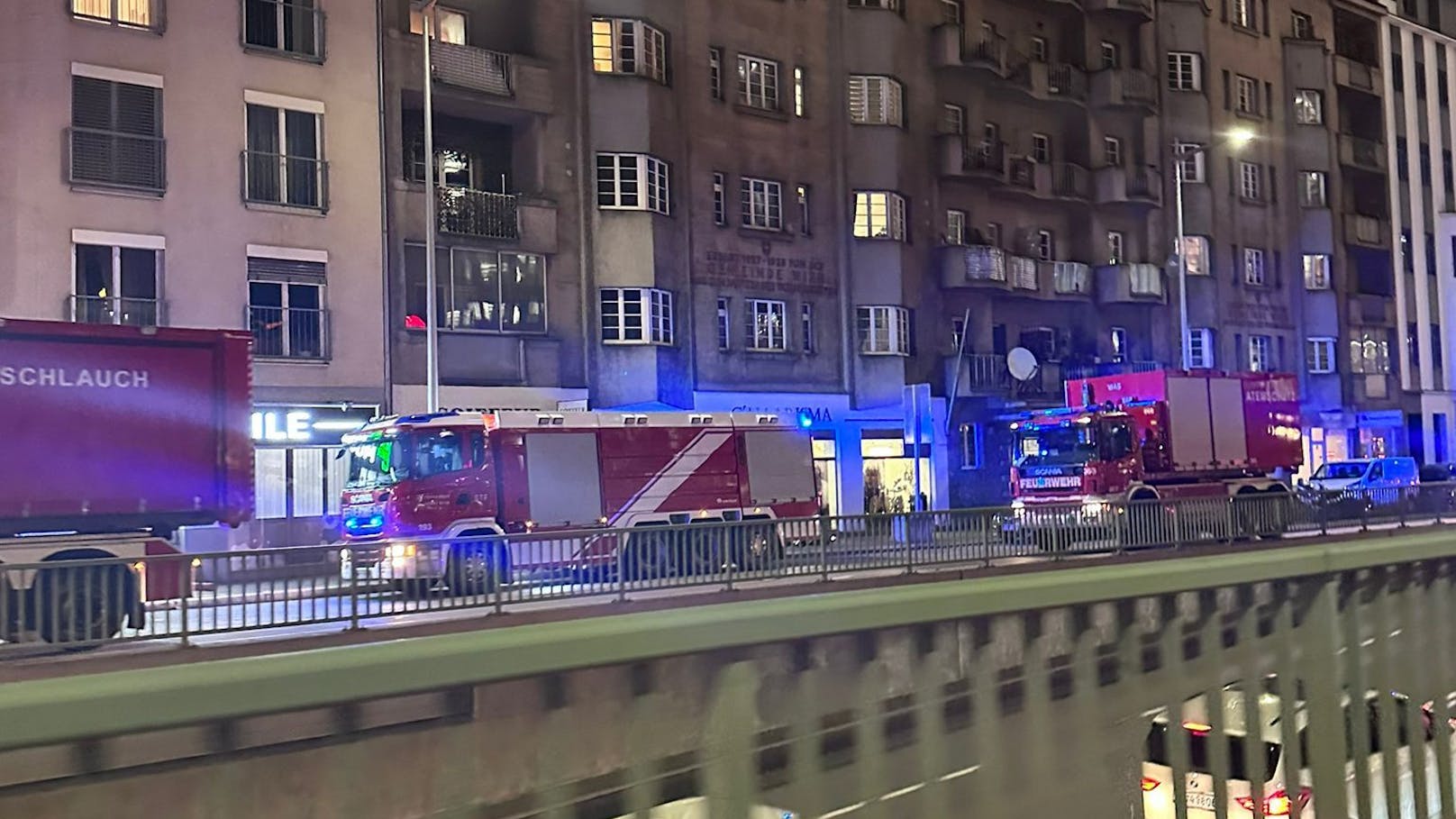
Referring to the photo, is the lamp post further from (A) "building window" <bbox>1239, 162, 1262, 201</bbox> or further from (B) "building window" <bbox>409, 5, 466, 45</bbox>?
(A) "building window" <bbox>1239, 162, 1262, 201</bbox>

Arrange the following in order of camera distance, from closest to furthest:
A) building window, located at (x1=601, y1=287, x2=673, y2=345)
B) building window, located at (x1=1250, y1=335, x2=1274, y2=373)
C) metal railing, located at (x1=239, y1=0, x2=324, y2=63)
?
metal railing, located at (x1=239, y1=0, x2=324, y2=63) → building window, located at (x1=601, y1=287, x2=673, y2=345) → building window, located at (x1=1250, y1=335, x2=1274, y2=373)

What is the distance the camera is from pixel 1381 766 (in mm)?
4609

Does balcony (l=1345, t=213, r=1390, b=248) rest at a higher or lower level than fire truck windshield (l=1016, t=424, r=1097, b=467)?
higher

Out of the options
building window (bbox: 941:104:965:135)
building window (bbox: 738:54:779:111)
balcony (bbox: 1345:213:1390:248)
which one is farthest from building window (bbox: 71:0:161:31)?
balcony (bbox: 1345:213:1390:248)

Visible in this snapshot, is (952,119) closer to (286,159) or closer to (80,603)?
(286,159)

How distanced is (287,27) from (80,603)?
17228 mm

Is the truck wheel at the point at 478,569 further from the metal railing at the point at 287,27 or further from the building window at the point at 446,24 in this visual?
the building window at the point at 446,24

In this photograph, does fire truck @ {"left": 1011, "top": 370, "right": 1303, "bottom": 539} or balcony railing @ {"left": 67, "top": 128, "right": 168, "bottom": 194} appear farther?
fire truck @ {"left": 1011, "top": 370, "right": 1303, "bottom": 539}

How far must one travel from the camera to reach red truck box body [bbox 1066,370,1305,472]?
27516mm

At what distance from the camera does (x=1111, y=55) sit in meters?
43.2

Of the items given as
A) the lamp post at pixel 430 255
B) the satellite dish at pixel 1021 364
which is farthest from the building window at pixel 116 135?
the satellite dish at pixel 1021 364

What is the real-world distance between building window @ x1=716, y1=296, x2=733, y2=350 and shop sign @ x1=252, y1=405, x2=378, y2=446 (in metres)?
9.44

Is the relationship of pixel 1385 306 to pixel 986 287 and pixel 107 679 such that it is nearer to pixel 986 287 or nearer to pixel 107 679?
pixel 986 287

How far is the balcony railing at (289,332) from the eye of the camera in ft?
83.8
